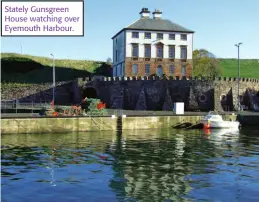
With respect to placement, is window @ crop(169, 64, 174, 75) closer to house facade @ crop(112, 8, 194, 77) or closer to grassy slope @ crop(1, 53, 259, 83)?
house facade @ crop(112, 8, 194, 77)

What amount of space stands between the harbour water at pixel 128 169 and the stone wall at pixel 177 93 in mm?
28109

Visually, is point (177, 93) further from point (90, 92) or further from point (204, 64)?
point (204, 64)

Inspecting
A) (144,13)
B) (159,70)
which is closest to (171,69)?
(159,70)

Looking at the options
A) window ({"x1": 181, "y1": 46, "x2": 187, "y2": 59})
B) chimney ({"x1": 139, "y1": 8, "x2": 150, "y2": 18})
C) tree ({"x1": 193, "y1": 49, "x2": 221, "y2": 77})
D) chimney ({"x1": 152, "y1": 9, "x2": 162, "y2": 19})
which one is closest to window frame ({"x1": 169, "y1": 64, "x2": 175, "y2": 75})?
window ({"x1": 181, "y1": 46, "x2": 187, "y2": 59})

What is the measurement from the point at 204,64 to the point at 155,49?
1111 inches

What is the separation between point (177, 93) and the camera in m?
66.4

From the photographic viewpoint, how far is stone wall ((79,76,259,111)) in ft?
215

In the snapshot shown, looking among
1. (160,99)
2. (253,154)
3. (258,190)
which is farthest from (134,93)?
(258,190)

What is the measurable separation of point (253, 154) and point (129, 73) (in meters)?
50.0

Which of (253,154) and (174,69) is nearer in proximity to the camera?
(253,154)

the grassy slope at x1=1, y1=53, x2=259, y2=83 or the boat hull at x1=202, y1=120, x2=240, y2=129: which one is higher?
the grassy slope at x1=1, y1=53, x2=259, y2=83

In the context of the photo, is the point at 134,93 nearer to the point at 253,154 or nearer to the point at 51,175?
the point at 253,154

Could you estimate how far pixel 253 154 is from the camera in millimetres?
28812

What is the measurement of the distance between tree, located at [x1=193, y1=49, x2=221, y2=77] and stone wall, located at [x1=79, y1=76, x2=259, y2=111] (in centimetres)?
3178
